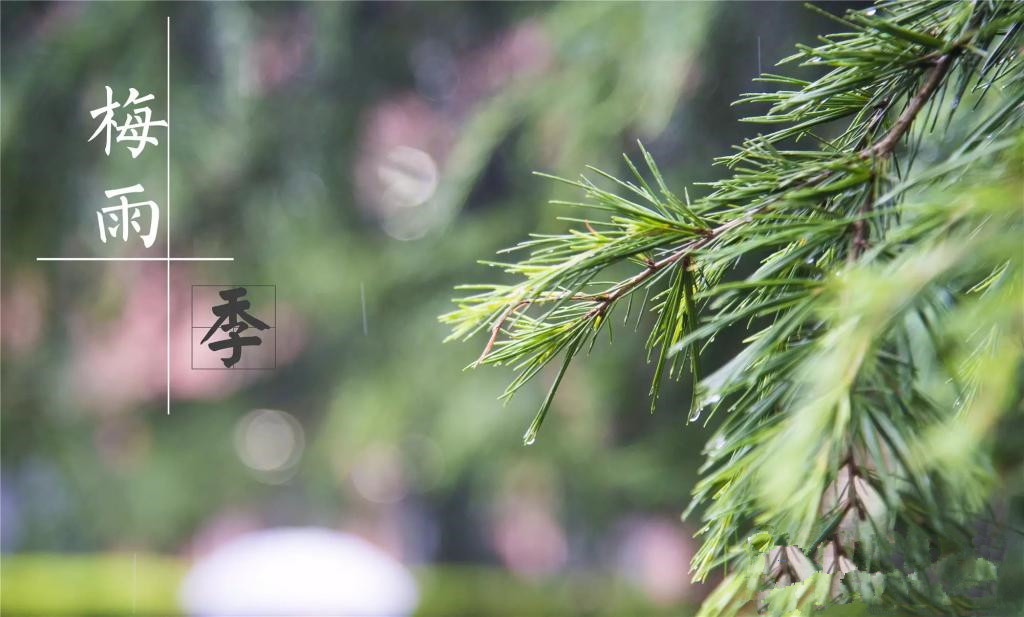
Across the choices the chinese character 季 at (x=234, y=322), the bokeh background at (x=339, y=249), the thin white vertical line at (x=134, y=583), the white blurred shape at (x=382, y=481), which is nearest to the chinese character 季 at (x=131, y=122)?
the bokeh background at (x=339, y=249)

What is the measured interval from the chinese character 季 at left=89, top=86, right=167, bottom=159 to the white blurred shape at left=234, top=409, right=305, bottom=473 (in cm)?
286

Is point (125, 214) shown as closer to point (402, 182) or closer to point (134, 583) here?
point (402, 182)

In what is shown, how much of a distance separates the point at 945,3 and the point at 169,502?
3041mm

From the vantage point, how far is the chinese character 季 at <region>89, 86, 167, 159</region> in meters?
1.58

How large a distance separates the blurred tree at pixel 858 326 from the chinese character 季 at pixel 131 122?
1462 mm

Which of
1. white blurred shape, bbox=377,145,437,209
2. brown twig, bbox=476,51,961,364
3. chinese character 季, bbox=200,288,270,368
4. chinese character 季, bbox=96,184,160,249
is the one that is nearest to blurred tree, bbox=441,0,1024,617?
brown twig, bbox=476,51,961,364

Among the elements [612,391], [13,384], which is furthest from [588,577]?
[13,384]

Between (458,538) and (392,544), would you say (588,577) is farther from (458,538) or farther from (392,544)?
(392,544)

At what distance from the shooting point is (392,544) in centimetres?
507

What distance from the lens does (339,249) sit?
2.27 metres

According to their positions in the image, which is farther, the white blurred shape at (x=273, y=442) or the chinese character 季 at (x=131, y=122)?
the white blurred shape at (x=273, y=442)

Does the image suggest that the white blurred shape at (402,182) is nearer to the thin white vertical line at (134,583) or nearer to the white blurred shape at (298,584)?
the white blurred shape at (298,584)

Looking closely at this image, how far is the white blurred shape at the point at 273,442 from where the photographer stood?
4.49 metres

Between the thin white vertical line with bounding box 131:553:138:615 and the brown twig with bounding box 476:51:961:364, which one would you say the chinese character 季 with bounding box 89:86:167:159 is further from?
the brown twig with bounding box 476:51:961:364
